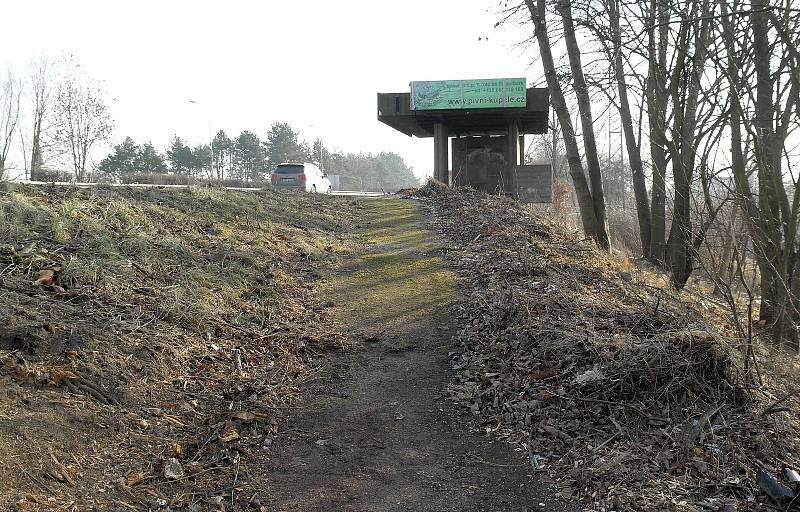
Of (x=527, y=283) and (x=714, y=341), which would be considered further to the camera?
(x=527, y=283)

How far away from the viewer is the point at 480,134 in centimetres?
2559

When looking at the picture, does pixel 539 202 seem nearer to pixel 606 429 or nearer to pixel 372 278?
pixel 372 278

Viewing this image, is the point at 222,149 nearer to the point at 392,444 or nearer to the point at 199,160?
the point at 199,160

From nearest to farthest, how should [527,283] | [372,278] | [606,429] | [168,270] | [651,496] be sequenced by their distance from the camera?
[651,496] → [606,429] → [168,270] → [527,283] → [372,278]

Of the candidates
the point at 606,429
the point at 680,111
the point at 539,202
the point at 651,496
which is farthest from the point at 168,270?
the point at 539,202

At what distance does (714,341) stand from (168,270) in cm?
531

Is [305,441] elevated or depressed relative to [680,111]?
depressed

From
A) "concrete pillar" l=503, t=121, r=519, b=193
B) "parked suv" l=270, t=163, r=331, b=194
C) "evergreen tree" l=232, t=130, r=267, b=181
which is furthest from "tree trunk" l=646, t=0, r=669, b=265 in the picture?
"evergreen tree" l=232, t=130, r=267, b=181

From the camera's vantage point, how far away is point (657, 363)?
4562mm

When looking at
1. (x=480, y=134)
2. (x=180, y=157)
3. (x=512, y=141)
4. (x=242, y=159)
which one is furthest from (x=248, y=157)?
(x=512, y=141)

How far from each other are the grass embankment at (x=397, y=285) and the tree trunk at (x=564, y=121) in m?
4.43

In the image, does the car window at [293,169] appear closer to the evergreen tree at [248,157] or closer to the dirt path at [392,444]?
the dirt path at [392,444]

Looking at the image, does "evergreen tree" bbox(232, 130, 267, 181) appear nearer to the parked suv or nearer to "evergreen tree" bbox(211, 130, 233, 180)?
"evergreen tree" bbox(211, 130, 233, 180)

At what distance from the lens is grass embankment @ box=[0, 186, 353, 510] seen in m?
3.47
